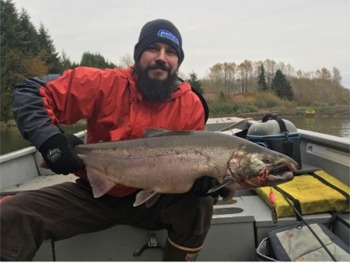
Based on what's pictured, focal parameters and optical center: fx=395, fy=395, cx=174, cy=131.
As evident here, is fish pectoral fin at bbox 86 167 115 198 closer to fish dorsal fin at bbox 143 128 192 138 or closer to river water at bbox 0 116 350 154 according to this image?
fish dorsal fin at bbox 143 128 192 138

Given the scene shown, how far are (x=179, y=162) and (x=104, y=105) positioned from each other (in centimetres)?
93

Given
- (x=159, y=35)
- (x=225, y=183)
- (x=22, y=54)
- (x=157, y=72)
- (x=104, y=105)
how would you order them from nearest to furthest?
(x=225, y=183) < (x=104, y=105) < (x=157, y=72) < (x=159, y=35) < (x=22, y=54)

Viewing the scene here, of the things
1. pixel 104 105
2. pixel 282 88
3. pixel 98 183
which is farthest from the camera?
pixel 282 88

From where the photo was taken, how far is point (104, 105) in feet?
11.2

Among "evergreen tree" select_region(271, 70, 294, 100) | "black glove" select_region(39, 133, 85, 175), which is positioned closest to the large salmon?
"black glove" select_region(39, 133, 85, 175)

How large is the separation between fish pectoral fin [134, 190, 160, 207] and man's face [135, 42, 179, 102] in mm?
886

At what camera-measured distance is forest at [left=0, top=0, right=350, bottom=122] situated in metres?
41.2

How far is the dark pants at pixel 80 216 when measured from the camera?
8.99 feet

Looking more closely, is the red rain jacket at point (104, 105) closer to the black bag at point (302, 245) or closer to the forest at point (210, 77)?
the black bag at point (302, 245)

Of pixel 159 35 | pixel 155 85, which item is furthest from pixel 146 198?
pixel 159 35

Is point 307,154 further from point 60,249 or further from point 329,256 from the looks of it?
point 60,249

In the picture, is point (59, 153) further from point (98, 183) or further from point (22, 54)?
point (22, 54)

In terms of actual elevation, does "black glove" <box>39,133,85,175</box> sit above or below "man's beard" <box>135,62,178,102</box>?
below

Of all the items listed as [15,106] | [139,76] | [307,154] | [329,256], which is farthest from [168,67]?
[307,154]
